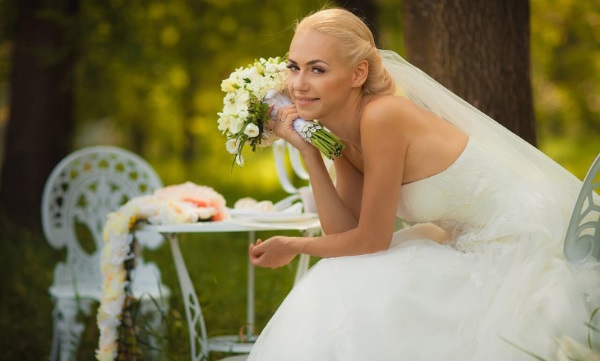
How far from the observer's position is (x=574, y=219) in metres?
2.85

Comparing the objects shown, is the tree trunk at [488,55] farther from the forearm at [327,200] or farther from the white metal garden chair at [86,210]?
the white metal garden chair at [86,210]

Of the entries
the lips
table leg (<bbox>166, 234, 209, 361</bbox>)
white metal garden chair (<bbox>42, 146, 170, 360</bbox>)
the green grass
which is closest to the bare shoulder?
the lips

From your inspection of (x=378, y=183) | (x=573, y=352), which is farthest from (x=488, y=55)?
(x=573, y=352)

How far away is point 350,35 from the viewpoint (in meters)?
3.14

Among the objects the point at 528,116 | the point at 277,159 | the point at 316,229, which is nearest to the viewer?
the point at 316,229

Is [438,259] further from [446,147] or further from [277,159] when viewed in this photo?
[277,159]

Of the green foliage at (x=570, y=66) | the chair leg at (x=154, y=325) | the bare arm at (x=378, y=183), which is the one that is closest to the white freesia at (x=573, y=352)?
the bare arm at (x=378, y=183)

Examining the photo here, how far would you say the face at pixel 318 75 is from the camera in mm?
3127

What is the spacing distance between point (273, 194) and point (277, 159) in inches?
264

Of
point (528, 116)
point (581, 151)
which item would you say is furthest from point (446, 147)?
point (581, 151)

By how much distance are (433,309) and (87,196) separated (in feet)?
11.3

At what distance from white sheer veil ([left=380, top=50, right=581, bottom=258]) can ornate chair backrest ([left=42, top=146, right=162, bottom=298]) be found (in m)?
2.41

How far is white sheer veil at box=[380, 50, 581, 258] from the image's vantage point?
3.36 m

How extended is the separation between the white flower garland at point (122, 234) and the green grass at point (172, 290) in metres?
0.47
